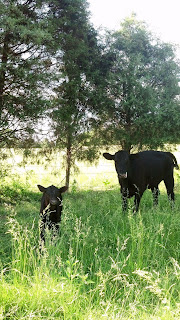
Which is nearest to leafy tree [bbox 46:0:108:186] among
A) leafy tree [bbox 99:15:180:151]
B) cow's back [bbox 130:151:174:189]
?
leafy tree [bbox 99:15:180:151]

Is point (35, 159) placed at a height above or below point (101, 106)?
below

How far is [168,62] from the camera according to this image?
15.0 metres

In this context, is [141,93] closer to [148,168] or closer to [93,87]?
[93,87]

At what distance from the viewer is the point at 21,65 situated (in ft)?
33.7

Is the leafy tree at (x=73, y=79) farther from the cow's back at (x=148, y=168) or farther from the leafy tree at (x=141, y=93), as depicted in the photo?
the cow's back at (x=148, y=168)

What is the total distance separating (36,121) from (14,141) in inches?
43.9

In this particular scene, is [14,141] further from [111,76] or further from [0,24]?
[111,76]

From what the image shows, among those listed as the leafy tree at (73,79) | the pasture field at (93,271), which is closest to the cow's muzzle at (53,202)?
the pasture field at (93,271)

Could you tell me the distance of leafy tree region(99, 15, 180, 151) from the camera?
13.7 m

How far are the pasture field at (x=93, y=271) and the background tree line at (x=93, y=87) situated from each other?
13.9 feet

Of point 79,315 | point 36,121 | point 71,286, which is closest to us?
point 79,315

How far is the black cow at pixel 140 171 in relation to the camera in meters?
7.80

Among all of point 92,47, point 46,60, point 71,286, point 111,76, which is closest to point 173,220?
point 71,286

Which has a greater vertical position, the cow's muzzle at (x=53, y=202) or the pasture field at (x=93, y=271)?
the cow's muzzle at (x=53, y=202)
